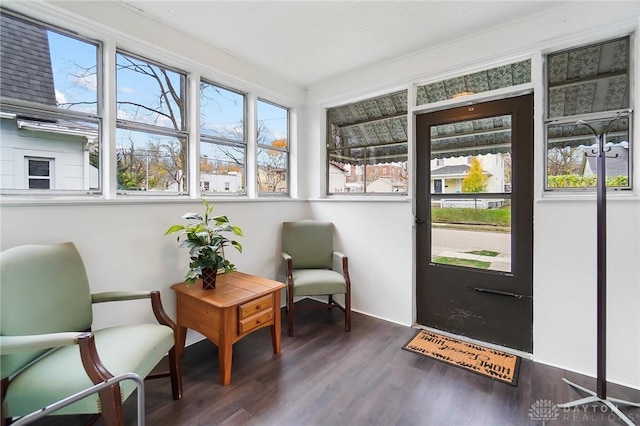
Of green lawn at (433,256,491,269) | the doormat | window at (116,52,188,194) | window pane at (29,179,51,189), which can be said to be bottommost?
the doormat

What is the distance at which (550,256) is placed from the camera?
2.30 metres

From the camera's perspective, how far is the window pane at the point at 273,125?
343 centimetres

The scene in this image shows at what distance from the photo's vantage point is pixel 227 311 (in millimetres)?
2035

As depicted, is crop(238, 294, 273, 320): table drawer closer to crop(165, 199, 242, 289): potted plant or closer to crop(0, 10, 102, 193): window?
crop(165, 199, 242, 289): potted plant

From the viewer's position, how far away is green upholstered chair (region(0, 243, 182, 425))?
4.33ft

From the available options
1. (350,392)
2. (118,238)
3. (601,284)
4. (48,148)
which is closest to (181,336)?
(118,238)

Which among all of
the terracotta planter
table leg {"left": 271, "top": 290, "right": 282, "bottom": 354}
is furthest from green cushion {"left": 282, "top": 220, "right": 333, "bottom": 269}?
the terracotta planter

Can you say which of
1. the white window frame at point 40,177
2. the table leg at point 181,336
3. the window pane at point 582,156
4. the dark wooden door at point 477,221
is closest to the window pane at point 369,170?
the dark wooden door at point 477,221

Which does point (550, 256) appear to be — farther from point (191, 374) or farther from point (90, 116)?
point (90, 116)

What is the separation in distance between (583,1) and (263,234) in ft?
10.9

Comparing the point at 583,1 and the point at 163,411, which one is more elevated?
the point at 583,1

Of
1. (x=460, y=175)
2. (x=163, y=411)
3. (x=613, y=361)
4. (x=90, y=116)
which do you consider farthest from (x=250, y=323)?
Answer: (x=613, y=361)

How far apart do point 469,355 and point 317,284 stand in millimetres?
1443

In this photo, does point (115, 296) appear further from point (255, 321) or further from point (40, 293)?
point (255, 321)
